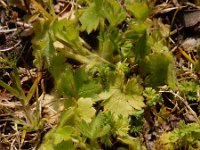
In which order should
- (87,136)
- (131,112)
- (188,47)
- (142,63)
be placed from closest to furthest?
1. (87,136)
2. (131,112)
3. (142,63)
4. (188,47)

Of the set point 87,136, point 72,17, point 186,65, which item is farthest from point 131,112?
point 72,17

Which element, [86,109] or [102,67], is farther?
[102,67]

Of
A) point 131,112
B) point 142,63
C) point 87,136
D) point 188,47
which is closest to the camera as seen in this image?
point 87,136

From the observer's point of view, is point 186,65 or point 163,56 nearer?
point 163,56

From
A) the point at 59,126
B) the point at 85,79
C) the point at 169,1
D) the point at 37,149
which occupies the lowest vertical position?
the point at 37,149

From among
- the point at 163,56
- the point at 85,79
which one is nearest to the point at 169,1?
the point at 163,56

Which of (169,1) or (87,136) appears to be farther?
(169,1)

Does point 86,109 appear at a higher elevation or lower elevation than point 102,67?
lower

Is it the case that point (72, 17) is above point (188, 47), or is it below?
above

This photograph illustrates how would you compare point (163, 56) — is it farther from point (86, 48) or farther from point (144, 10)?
point (86, 48)

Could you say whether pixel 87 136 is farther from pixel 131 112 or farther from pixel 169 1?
pixel 169 1
